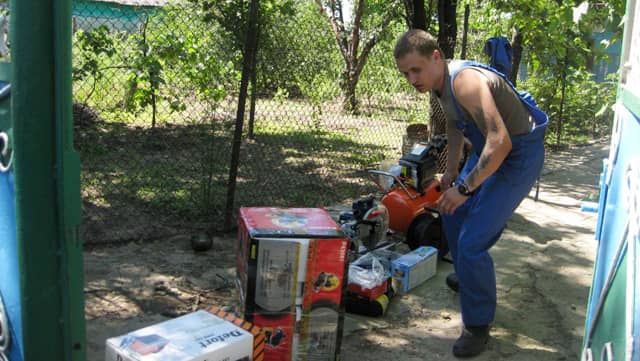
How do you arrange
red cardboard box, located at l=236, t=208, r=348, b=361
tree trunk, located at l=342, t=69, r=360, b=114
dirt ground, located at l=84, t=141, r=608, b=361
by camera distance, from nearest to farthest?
red cardboard box, located at l=236, t=208, r=348, b=361 → dirt ground, located at l=84, t=141, r=608, b=361 → tree trunk, located at l=342, t=69, r=360, b=114

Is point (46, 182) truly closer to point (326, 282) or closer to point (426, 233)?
point (326, 282)

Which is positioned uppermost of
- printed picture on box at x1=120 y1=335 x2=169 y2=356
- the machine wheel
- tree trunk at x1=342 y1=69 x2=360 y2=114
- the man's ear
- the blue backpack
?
the blue backpack

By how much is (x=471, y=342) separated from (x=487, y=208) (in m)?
0.80

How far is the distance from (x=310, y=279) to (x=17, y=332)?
1.34m

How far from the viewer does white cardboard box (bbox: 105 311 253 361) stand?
2352 mm

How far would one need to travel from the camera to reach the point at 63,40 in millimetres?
1992

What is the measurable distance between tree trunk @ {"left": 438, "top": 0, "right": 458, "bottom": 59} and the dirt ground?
2.53 meters

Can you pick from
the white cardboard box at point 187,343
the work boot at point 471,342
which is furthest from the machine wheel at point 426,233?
the white cardboard box at point 187,343

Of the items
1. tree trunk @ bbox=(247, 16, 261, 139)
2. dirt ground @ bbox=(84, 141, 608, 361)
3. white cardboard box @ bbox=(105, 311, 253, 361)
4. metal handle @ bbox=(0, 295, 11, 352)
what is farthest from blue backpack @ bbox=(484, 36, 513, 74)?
metal handle @ bbox=(0, 295, 11, 352)

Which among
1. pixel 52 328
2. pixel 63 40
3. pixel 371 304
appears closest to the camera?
pixel 63 40

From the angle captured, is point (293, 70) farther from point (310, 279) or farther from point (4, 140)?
point (4, 140)

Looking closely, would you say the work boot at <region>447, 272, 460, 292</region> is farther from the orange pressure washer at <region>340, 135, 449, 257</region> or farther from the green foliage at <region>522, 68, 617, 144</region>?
the green foliage at <region>522, 68, 617, 144</region>

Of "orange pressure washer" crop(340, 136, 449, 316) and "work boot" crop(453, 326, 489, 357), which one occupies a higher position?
"orange pressure washer" crop(340, 136, 449, 316)

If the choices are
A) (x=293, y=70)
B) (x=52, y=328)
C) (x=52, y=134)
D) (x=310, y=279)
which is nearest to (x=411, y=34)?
(x=310, y=279)
